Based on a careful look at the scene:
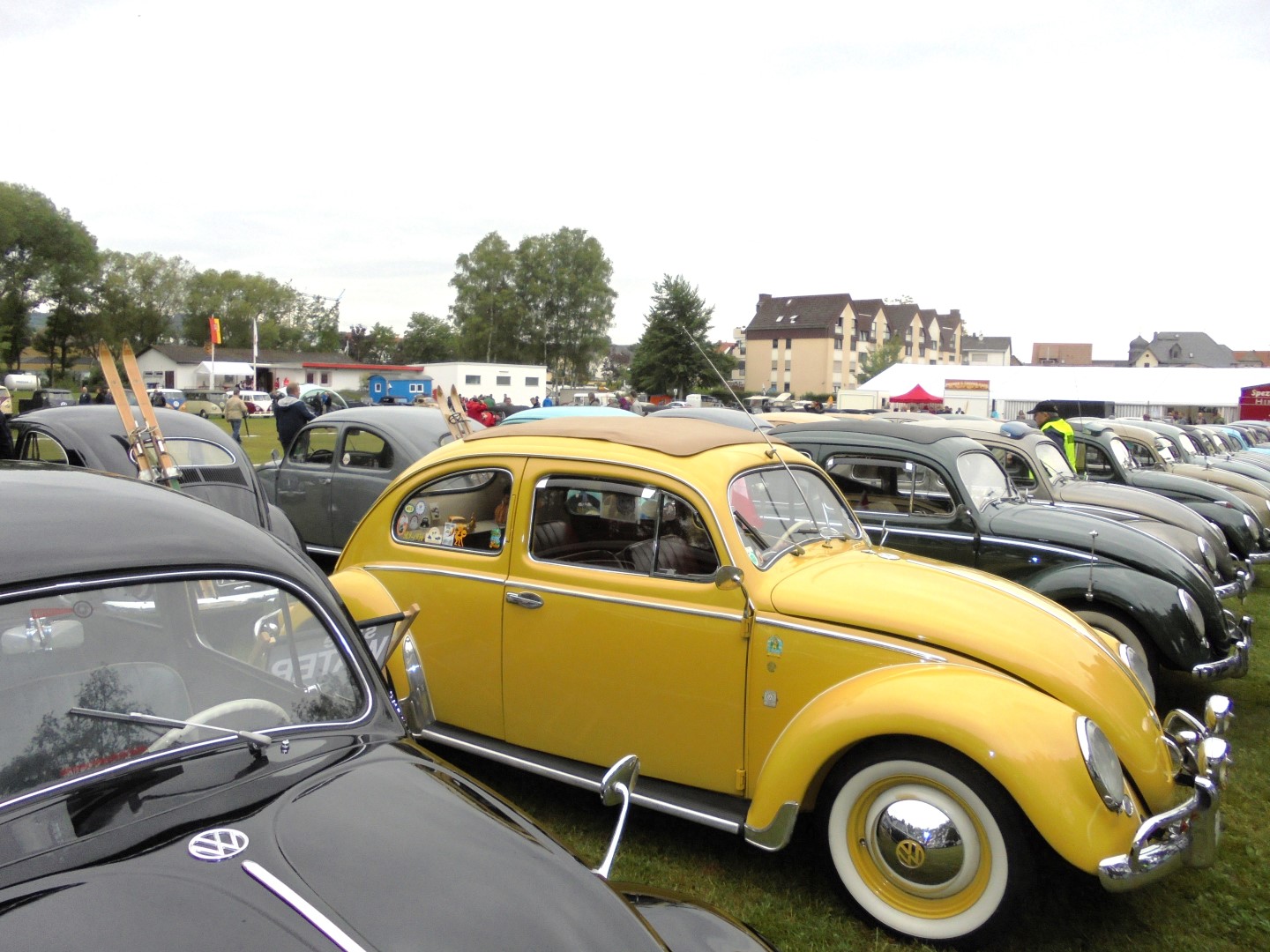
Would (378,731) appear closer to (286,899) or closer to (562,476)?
(286,899)

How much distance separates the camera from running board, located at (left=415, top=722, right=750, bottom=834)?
12.0ft

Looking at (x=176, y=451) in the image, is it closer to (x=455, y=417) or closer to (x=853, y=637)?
(x=455, y=417)

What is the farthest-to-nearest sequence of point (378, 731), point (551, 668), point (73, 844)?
point (551, 668) → point (378, 731) → point (73, 844)

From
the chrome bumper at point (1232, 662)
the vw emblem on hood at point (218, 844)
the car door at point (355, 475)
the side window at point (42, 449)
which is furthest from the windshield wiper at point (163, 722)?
the car door at point (355, 475)

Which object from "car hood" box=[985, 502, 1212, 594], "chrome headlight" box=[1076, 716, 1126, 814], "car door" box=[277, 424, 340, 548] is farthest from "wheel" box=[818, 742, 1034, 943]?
"car door" box=[277, 424, 340, 548]

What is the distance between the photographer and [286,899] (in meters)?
1.63

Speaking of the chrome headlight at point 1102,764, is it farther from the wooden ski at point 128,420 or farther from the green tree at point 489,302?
the green tree at point 489,302

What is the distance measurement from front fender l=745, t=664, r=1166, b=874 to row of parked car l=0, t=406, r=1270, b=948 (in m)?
0.01

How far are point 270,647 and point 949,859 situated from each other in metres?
2.52

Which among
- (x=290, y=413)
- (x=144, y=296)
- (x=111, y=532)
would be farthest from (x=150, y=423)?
(x=144, y=296)

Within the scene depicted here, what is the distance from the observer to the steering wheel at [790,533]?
414cm

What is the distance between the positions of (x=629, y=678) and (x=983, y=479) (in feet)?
12.9

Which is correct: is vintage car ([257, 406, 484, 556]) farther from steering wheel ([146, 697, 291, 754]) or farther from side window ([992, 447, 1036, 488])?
steering wheel ([146, 697, 291, 754])

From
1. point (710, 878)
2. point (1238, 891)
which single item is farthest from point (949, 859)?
point (1238, 891)
